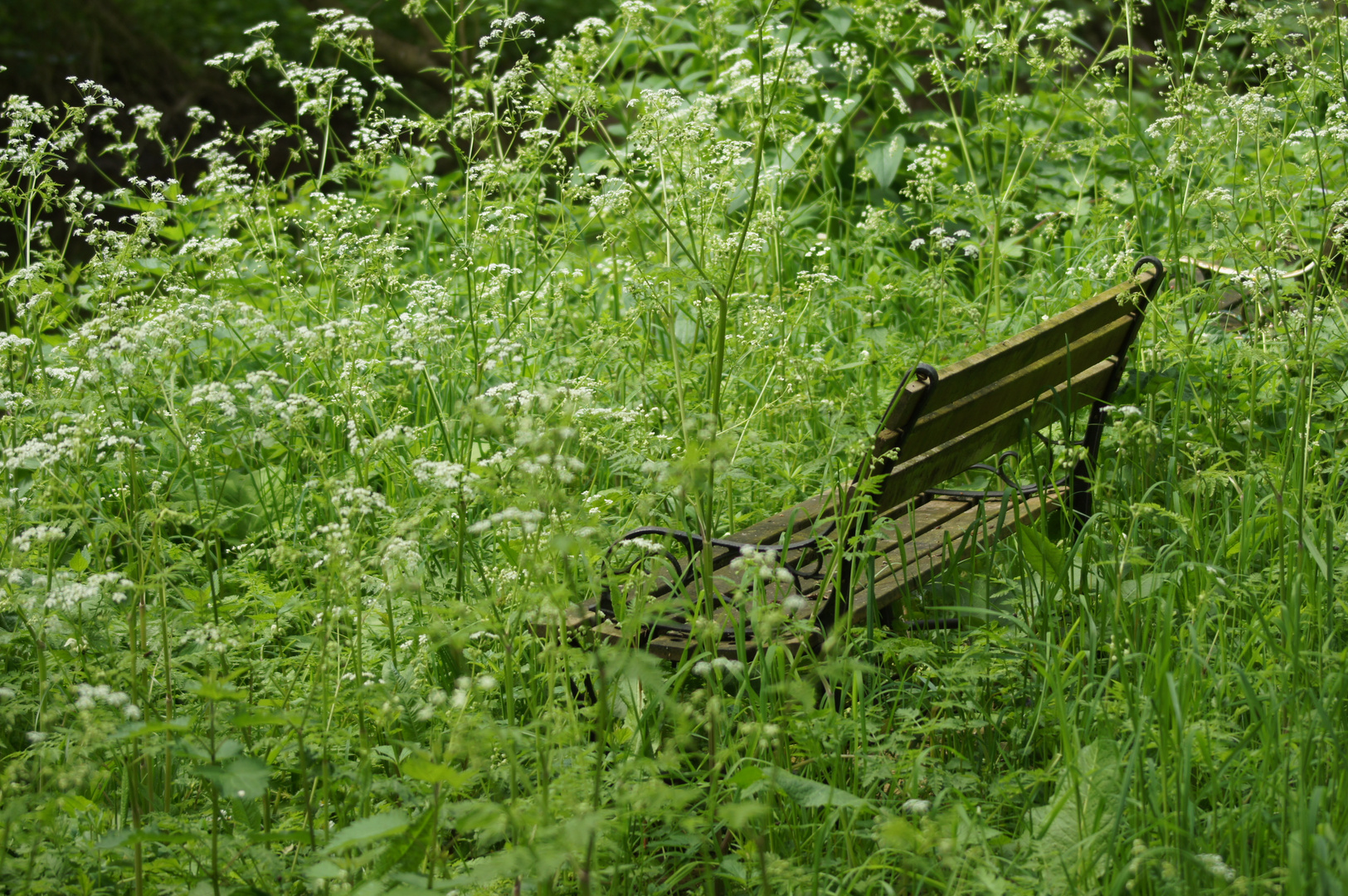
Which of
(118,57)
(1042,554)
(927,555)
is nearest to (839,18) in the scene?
(927,555)

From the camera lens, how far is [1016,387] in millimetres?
2994

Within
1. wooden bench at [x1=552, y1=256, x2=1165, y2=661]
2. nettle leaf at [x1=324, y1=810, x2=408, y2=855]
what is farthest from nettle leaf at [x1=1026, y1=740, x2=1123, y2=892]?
nettle leaf at [x1=324, y1=810, x2=408, y2=855]

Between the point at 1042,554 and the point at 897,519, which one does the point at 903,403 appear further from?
the point at 897,519

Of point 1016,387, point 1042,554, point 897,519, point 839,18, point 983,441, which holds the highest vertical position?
point 839,18

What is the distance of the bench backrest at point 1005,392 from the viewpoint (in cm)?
257

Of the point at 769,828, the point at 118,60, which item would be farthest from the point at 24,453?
the point at 118,60

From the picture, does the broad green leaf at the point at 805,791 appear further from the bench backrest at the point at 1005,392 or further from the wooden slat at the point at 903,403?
the wooden slat at the point at 903,403

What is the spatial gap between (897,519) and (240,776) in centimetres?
215

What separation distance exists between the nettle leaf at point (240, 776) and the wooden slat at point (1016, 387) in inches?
59.2

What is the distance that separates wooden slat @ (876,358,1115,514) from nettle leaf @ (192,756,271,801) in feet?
4.65

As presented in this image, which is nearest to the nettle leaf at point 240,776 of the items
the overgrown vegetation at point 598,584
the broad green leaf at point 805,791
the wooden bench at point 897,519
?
the overgrown vegetation at point 598,584

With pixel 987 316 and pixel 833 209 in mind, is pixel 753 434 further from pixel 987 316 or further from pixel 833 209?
pixel 833 209

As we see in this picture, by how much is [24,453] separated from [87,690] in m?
0.73

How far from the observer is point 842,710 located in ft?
8.28
